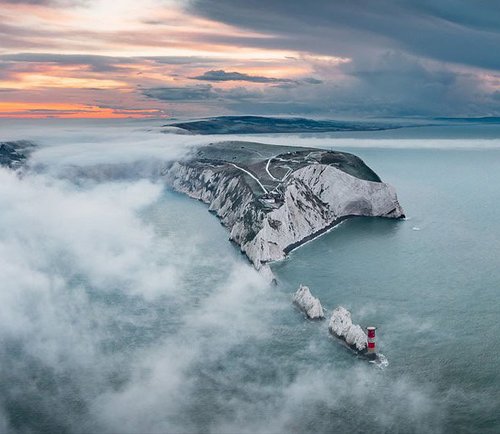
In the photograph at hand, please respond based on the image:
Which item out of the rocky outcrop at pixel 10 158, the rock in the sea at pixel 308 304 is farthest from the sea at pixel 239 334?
the rocky outcrop at pixel 10 158

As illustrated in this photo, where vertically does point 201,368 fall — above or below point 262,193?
below

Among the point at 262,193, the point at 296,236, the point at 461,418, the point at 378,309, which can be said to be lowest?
the point at 461,418

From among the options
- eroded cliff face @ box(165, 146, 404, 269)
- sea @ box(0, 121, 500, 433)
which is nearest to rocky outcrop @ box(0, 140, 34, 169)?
eroded cliff face @ box(165, 146, 404, 269)

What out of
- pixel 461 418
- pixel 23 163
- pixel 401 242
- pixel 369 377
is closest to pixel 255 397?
pixel 369 377

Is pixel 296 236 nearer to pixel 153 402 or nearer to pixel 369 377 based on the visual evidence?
pixel 369 377

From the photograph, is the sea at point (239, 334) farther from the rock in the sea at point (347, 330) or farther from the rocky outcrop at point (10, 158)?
the rocky outcrop at point (10, 158)

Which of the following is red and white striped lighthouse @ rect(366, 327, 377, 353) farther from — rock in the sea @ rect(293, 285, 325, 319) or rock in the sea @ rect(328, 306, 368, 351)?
rock in the sea @ rect(293, 285, 325, 319)
